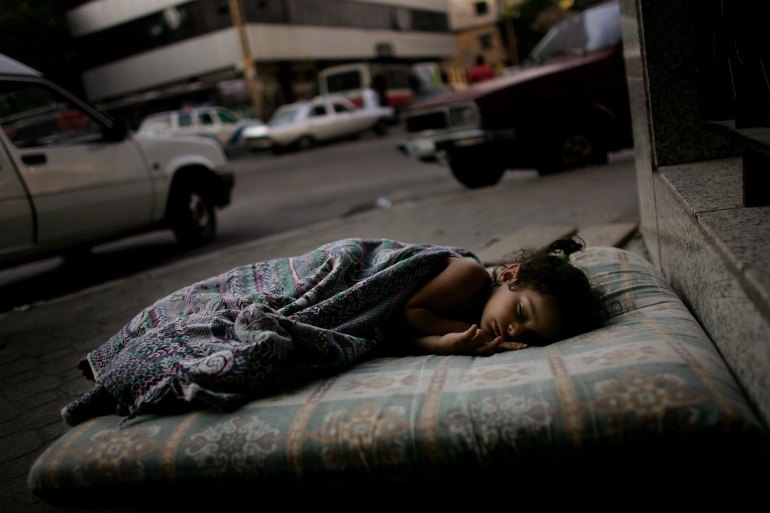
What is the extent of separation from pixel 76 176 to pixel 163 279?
135cm

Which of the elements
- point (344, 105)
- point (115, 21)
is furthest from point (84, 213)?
point (115, 21)

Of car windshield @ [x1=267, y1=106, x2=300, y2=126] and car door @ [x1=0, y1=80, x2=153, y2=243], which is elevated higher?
car windshield @ [x1=267, y1=106, x2=300, y2=126]

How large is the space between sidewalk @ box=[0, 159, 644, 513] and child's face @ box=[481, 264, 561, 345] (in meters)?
1.50

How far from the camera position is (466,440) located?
1.73 m

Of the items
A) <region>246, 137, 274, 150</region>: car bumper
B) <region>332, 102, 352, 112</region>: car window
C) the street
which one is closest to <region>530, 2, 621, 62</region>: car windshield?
the street

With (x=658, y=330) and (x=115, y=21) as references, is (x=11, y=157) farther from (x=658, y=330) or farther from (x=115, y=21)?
(x=115, y=21)

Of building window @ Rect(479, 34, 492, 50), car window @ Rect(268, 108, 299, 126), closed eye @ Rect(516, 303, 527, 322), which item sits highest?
building window @ Rect(479, 34, 492, 50)

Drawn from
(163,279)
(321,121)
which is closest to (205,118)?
(321,121)

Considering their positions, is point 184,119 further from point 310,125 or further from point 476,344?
point 476,344

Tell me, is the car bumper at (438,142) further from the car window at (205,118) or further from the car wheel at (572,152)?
the car window at (205,118)

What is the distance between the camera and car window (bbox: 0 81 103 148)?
5.39 m

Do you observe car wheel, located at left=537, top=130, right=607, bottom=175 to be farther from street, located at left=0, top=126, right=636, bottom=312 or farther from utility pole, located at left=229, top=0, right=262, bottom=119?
utility pole, located at left=229, top=0, right=262, bottom=119

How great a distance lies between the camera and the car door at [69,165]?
17.7 ft

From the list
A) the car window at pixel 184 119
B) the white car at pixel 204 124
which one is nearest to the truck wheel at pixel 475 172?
the white car at pixel 204 124
